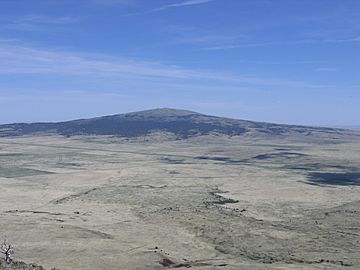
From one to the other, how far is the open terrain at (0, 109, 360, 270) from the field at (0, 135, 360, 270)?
9 cm

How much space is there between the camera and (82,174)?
92500 mm

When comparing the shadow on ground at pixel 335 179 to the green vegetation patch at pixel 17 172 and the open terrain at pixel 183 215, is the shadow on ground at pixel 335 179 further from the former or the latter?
the green vegetation patch at pixel 17 172

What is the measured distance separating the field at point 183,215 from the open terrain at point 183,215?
9 centimetres

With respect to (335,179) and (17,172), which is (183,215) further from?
(17,172)

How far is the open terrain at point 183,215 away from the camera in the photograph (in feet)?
125

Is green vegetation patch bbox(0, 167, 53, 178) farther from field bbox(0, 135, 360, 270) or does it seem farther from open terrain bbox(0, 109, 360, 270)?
field bbox(0, 135, 360, 270)

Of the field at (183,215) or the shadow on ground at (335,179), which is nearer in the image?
the field at (183,215)

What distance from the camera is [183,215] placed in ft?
177

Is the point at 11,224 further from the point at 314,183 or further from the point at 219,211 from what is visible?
the point at 314,183

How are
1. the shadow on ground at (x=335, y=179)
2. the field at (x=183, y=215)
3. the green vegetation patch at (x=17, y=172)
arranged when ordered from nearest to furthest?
the field at (x=183, y=215)
the shadow on ground at (x=335, y=179)
the green vegetation patch at (x=17, y=172)

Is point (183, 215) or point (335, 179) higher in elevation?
point (335, 179)

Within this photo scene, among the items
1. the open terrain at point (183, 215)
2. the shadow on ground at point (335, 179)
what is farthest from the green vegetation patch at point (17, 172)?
the shadow on ground at point (335, 179)

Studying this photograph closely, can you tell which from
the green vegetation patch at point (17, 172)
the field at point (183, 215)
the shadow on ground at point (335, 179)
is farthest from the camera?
the green vegetation patch at point (17, 172)

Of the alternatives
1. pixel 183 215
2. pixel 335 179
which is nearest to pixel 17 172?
pixel 183 215
